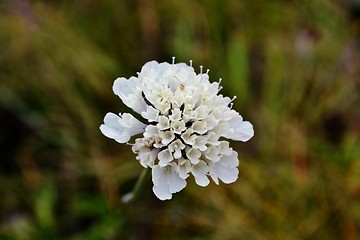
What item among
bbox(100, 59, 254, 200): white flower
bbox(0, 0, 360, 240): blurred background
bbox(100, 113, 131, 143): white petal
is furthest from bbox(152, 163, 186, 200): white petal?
bbox(0, 0, 360, 240): blurred background

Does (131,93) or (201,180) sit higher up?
(131,93)

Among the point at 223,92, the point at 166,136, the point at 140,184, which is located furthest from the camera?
the point at 223,92

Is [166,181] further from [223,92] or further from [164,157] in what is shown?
[223,92]

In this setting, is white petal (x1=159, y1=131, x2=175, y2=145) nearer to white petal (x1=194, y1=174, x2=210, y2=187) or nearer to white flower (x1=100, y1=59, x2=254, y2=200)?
white flower (x1=100, y1=59, x2=254, y2=200)

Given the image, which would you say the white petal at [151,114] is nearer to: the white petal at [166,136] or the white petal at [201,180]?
the white petal at [166,136]

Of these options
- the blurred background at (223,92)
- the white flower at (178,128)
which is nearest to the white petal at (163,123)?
the white flower at (178,128)

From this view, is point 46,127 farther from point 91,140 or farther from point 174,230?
point 174,230

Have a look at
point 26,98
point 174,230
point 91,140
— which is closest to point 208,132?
point 174,230

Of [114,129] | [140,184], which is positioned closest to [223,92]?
[140,184]
